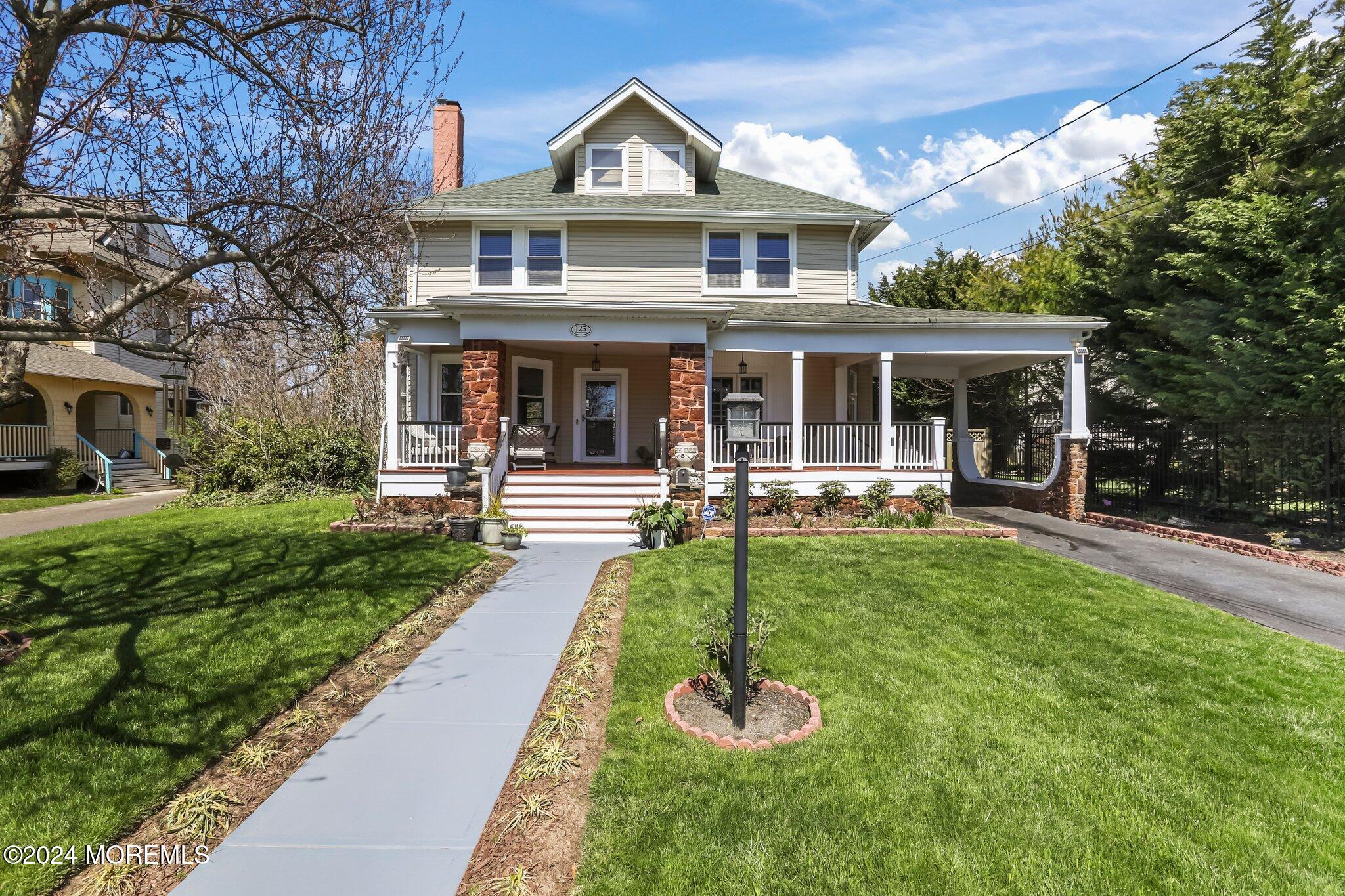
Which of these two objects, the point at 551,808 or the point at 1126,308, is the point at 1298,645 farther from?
the point at 1126,308

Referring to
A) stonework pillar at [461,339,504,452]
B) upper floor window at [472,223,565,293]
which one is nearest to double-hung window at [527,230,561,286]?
upper floor window at [472,223,565,293]

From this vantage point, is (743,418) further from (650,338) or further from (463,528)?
(650,338)

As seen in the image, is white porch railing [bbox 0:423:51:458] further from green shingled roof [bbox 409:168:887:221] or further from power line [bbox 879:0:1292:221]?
power line [bbox 879:0:1292:221]

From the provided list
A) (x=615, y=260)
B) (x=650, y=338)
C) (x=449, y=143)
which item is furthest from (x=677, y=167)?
(x=449, y=143)

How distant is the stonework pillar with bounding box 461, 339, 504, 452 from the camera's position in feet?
36.4

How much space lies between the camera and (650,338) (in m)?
11.2

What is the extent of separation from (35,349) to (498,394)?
16.9 m

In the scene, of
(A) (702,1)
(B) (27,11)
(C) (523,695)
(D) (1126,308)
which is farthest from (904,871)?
(D) (1126,308)

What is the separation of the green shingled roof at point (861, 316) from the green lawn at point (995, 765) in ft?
22.4

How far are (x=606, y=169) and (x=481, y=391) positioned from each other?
21.8 ft

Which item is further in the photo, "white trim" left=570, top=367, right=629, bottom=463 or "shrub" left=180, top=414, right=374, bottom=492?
"white trim" left=570, top=367, right=629, bottom=463

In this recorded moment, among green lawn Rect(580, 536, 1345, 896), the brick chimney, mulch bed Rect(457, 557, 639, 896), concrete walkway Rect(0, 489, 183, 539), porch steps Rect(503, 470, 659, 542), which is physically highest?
the brick chimney

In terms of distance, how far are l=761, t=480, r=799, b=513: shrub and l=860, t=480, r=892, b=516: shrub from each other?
4.28 ft

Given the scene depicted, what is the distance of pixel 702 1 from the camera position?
9664mm
